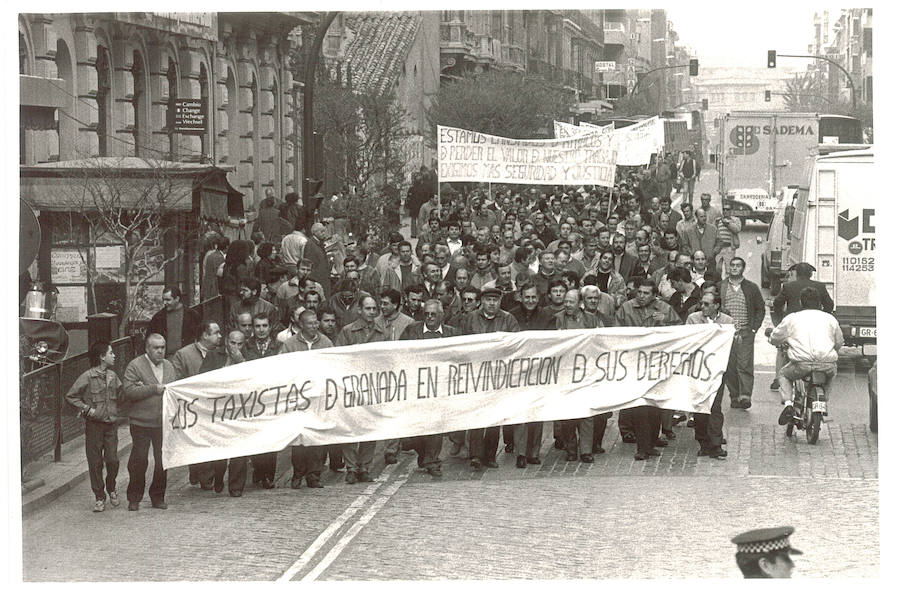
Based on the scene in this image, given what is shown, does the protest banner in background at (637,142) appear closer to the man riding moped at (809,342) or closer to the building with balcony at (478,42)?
the man riding moped at (809,342)

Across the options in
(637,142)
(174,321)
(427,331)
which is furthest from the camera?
(637,142)

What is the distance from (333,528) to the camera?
12.1m

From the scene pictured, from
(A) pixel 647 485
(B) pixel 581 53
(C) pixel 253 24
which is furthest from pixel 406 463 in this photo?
(B) pixel 581 53

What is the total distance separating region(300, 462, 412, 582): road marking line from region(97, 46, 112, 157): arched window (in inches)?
608

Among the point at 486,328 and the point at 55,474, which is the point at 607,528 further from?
the point at 55,474

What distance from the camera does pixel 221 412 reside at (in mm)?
13039

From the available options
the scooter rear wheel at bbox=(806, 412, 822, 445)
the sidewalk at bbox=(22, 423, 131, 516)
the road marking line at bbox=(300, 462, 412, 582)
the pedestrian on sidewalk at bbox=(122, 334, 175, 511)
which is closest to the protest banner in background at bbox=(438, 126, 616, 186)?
the sidewalk at bbox=(22, 423, 131, 516)

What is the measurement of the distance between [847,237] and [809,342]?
5793 millimetres

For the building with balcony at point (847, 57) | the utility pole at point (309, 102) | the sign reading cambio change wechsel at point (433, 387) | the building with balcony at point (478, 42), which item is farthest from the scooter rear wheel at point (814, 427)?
the building with balcony at point (847, 57)

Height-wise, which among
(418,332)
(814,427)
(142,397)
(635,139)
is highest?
(635,139)

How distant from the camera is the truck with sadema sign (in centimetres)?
4250

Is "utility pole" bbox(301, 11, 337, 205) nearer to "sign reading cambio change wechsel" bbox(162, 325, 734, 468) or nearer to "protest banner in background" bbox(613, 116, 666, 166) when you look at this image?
"sign reading cambio change wechsel" bbox(162, 325, 734, 468)

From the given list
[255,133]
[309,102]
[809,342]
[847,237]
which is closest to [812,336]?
[809,342]

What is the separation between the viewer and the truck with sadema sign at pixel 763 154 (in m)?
42.5
